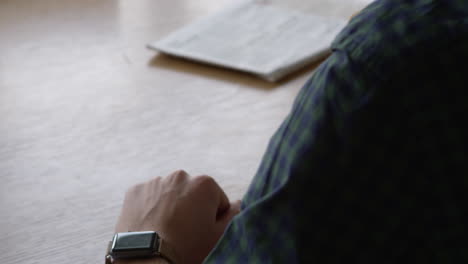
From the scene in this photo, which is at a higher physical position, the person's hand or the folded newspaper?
the folded newspaper

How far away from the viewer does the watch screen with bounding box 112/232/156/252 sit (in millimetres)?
820

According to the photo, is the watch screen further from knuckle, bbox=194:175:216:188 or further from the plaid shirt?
the plaid shirt

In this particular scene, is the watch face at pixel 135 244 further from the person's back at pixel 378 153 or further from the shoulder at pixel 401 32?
the shoulder at pixel 401 32

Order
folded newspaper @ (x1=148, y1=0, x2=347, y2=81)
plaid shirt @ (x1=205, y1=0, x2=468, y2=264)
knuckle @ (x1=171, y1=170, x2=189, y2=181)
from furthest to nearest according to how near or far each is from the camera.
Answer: folded newspaper @ (x1=148, y1=0, x2=347, y2=81) < knuckle @ (x1=171, y1=170, x2=189, y2=181) < plaid shirt @ (x1=205, y1=0, x2=468, y2=264)

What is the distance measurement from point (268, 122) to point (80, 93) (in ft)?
1.08

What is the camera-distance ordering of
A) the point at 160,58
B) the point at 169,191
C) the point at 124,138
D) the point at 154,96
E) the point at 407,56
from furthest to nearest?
the point at 160,58 → the point at 154,96 → the point at 124,138 → the point at 169,191 → the point at 407,56

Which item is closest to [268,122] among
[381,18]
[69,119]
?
[69,119]

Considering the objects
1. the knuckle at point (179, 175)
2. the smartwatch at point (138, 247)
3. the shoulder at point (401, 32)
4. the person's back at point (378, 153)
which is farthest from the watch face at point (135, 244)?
the shoulder at point (401, 32)

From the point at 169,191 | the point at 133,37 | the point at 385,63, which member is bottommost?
the point at 169,191

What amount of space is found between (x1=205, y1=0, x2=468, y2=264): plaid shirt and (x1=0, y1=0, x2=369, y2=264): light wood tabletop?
0.37 meters

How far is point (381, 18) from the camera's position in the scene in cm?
57

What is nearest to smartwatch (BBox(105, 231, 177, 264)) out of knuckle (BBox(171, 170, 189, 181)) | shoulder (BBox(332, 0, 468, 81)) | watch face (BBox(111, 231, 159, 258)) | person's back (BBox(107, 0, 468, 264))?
watch face (BBox(111, 231, 159, 258))

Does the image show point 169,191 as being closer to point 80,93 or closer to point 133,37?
point 80,93

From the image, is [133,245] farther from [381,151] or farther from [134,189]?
[381,151]
